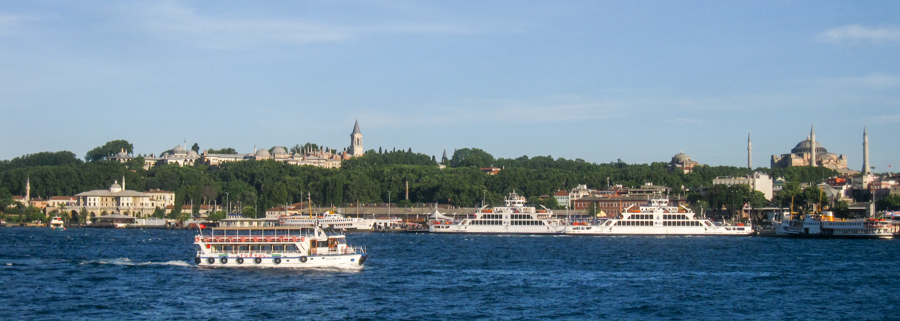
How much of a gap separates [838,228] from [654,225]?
1679 centimetres

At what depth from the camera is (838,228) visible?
88.3 m

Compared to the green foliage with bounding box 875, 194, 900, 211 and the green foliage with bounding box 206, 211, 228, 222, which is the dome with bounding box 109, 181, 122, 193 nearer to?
the green foliage with bounding box 206, 211, 228, 222

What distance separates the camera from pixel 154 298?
36750mm

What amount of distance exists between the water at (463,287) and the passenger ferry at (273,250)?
832mm

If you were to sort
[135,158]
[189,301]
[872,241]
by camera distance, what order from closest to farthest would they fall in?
[189,301] → [872,241] → [135,158]

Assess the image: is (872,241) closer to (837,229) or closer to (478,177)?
(837,229)

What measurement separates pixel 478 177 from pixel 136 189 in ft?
170

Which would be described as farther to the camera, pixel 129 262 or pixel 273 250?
pixel 129 262

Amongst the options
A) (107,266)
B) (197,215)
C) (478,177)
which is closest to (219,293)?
(107,266)

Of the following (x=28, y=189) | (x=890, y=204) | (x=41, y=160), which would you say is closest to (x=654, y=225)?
(x=890, y=204)

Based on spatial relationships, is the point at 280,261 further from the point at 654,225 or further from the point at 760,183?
the point at 760,183

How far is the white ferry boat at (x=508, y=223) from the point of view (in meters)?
99.8

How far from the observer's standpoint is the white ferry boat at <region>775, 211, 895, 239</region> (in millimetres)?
86312

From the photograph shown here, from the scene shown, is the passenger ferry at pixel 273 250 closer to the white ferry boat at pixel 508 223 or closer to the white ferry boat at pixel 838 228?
the white ferry boat at pixel 508 223
